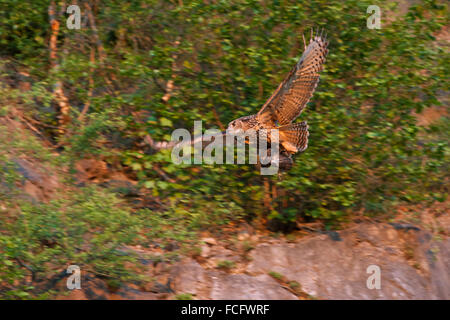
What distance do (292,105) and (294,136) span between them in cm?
45

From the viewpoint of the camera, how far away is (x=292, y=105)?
557 cm

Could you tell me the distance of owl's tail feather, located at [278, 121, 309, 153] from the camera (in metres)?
5.83

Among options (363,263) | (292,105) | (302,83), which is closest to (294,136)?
(292,105)

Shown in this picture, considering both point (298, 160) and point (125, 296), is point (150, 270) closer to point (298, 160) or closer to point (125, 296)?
point (125, 296)

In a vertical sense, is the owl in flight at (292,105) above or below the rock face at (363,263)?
above

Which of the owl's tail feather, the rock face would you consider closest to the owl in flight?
the owl's tail feather

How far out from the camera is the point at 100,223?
18.6 ft

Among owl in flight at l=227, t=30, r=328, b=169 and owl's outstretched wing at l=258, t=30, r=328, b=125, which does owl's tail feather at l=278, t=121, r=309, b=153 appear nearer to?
owl in flight at l=227, t=30, r=328, b=169

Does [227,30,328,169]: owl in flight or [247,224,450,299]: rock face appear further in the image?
[247,224,450,299]: rock face

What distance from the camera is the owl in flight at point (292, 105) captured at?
5.36 meters

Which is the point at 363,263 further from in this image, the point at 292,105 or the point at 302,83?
the point at 302,83

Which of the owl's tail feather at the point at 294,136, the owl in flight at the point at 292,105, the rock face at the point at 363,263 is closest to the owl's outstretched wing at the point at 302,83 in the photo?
the owl in flight at the point at 292,105

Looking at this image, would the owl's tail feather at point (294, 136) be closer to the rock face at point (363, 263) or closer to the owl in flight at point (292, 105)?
the owl in flight at point (292, 105)
